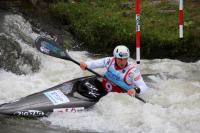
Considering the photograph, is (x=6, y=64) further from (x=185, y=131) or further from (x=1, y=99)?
(x=185, y=131)

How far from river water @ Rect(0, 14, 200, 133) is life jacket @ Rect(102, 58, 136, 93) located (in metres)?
0.15

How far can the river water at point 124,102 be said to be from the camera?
7109 millimetres

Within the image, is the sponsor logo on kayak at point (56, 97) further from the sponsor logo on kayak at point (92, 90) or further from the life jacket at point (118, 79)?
the life jacket at point (118, 79)

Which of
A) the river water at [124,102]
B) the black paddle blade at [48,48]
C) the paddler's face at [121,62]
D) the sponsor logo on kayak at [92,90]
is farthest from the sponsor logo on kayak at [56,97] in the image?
the paddler's face at [121,62]

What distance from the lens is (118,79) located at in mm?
8039

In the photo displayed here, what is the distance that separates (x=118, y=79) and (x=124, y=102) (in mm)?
393

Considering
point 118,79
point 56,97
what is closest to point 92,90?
point 118,79

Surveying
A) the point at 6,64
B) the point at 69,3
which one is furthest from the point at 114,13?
the point at 6,64

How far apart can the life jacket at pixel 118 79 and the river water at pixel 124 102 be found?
0.49 ft

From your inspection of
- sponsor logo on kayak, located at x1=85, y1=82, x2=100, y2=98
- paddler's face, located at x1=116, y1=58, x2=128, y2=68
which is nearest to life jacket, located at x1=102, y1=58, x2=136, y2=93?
paddler's face, located at x1=116, y1=58, x2=128, y2=68

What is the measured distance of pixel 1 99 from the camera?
8.07 m

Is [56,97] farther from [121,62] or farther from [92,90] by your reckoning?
[121,62]

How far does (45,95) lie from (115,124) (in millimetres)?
1212

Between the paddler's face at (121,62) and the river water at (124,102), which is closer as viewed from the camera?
the river water at (124,102)
